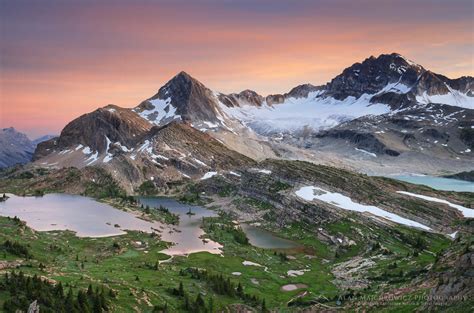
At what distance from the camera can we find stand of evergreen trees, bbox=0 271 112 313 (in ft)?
175

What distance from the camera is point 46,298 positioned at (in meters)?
55.3

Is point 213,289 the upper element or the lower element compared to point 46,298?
lower

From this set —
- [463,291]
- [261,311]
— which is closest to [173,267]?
[261,311]

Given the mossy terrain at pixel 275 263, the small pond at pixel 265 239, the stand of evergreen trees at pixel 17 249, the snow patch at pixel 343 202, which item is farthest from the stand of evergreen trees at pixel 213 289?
the snow patch at pixel 343 202

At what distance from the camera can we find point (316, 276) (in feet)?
334

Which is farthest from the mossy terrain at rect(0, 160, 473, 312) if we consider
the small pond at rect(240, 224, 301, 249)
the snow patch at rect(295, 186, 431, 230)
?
the snow patch at rect(295, 186, 431, 230)

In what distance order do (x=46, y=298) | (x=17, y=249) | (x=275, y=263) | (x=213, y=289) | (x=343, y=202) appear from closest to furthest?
1. (x=46, y=298)
2. (x=213, y=289)
3. (x=17, y=249)
4. (x=275, y=263)
5. (x=343, y=202)

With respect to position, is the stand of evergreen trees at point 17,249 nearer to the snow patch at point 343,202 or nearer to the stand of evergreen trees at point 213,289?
the stand of evergreen trees at point 213,289

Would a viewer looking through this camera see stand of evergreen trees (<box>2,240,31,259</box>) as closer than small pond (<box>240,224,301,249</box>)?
Yes

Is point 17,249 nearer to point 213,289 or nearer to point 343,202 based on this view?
point 213,289

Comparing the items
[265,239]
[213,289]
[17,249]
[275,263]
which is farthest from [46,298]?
[265,239]

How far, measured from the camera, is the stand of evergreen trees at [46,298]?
175ft

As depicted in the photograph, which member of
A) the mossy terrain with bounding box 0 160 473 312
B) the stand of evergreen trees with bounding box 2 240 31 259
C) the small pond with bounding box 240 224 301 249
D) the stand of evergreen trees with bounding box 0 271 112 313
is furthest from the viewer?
the small pond with bounding box 240 224 301 249

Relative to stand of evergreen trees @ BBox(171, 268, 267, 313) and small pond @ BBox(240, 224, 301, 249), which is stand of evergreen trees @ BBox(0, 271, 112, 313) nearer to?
stand of evergreen trees @ BBox(171, 268, 267, 313)
